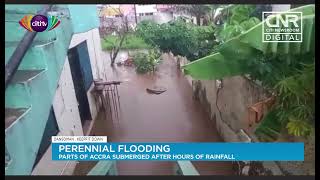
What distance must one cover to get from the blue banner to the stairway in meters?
0.35

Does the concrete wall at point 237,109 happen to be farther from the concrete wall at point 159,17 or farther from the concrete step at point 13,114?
the concrete step at point 13,114

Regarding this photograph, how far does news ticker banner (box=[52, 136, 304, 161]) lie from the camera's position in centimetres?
208

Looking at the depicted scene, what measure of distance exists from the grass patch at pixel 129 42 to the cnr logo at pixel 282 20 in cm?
84

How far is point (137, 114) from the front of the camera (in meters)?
2.35

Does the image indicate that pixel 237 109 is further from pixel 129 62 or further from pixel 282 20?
pixel 129 62

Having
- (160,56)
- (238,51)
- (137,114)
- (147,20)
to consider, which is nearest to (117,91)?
(137,114)

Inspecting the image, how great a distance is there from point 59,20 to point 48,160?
97 cm

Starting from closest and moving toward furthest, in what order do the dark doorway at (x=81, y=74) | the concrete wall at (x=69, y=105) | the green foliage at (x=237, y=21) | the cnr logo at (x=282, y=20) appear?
the cnr logo at (x=282, y=20), the green foliage at (x=237, y=21), the concrete wall at (x=69, y=105), the dark doorway at (x=81, y=74)

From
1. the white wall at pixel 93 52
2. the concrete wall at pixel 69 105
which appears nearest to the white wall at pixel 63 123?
the concrete wall at pixel 69 105

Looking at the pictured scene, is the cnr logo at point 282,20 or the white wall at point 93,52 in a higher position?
the cnr logo at point 282,20

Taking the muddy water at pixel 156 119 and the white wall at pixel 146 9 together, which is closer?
the white wall at pixel 146 9

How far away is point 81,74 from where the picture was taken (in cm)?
230

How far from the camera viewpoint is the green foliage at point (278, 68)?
1895mm

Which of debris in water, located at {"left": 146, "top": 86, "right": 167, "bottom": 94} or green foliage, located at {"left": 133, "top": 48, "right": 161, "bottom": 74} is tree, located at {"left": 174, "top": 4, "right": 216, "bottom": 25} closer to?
green foliage, located at {"left": 133, "top": 48, "right": 161, "bottom": 74}
